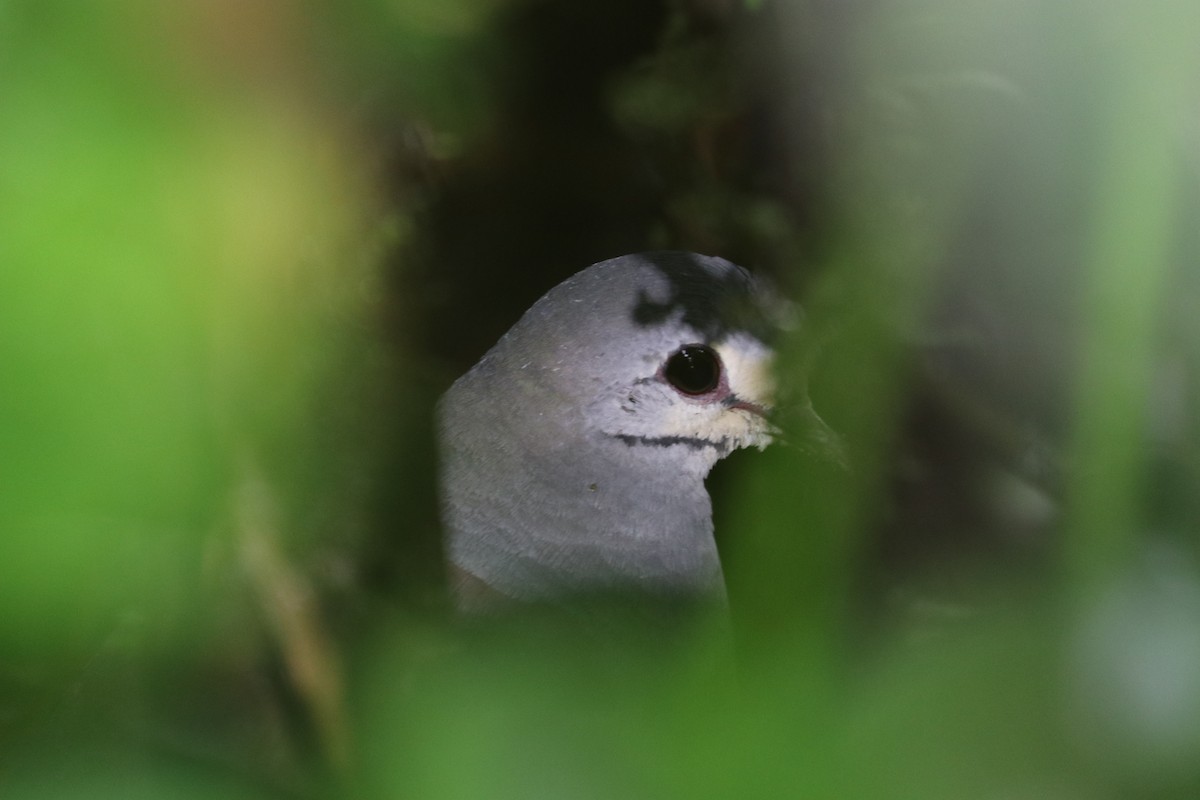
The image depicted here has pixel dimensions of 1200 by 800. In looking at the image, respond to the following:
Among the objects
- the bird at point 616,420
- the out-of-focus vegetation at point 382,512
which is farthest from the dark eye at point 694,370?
the out-of-focus vegetation at point 382,512

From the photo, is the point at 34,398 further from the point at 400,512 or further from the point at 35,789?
the point at 400,512

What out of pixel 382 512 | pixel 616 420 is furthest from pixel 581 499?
pixel 382 512

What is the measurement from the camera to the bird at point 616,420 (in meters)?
1.09

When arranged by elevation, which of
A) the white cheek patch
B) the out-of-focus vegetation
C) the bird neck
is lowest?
the out-of-focus vegetation

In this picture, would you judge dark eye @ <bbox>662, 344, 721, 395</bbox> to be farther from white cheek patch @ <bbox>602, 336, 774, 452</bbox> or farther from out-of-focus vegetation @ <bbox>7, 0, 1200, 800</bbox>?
out-of-focus vegetation @ <bbox>7, 0, 1200, 800</bbox>

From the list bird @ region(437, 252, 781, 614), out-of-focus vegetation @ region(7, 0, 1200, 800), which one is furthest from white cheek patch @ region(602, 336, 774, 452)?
out-of-focus vegetation @ region(7, 0, 1200, 800)

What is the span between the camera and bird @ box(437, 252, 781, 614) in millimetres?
1091

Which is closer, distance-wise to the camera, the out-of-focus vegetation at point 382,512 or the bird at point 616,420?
the out-of-focus vegetation at point 382,512

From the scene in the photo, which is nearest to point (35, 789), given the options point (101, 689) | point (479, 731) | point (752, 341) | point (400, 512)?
point (101, 689)

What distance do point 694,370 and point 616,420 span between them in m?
0.10

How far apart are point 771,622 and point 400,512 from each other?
10.0 inches

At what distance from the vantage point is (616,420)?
1.14m

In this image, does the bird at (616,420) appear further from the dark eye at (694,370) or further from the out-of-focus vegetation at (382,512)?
the out-of-focus vegetation at (382,512)

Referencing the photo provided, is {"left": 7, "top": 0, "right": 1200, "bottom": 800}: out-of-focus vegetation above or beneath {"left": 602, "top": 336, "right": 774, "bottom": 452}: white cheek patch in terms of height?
beneath
